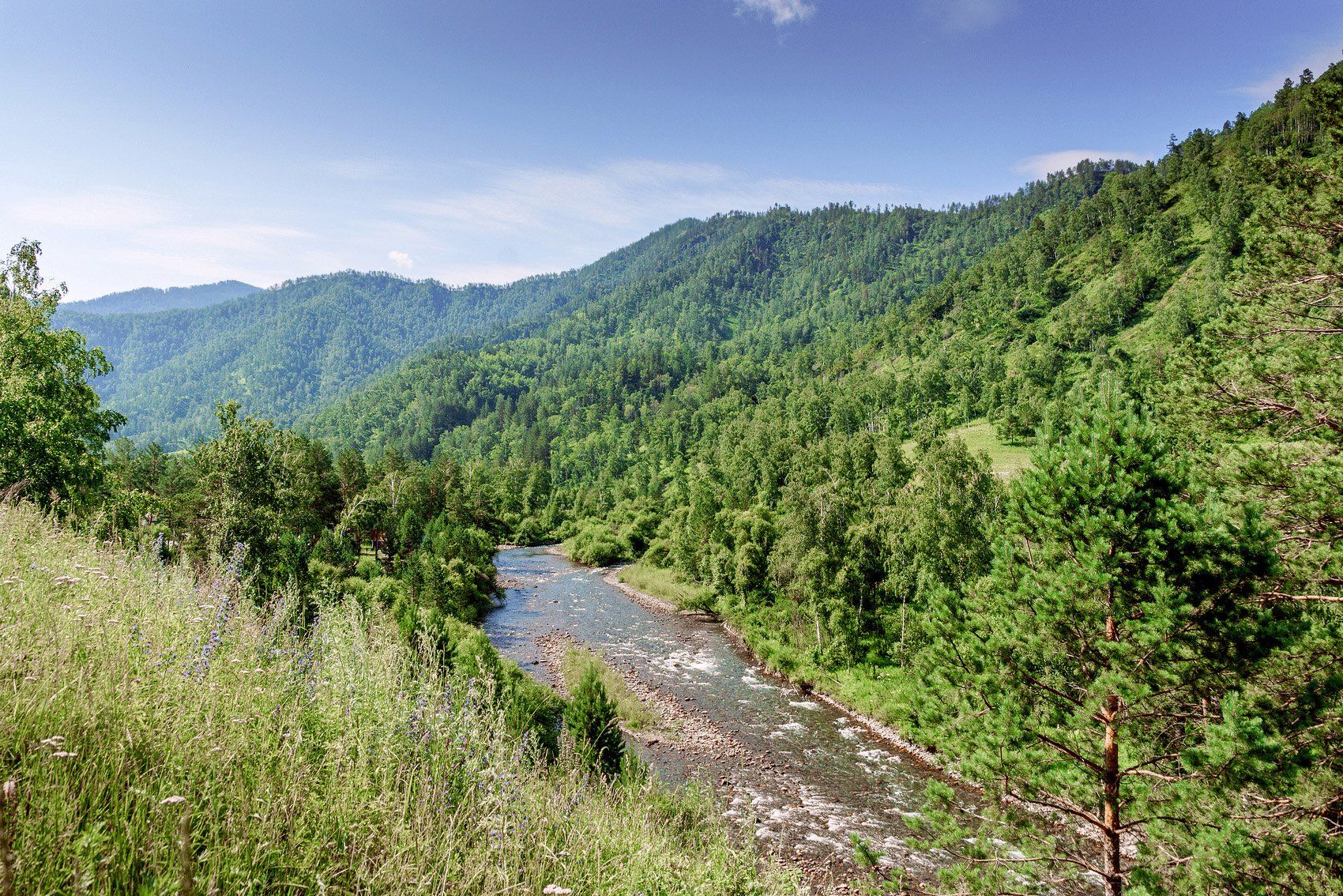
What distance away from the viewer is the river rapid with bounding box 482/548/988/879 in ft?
66.4

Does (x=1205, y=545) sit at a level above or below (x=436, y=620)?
above

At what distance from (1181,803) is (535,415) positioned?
187398mm

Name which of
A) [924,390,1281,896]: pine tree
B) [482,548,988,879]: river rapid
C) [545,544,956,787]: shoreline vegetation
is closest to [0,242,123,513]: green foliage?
[482,548,988,879]: river rapid

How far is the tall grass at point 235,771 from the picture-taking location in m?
3.39

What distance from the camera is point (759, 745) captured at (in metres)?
26.8

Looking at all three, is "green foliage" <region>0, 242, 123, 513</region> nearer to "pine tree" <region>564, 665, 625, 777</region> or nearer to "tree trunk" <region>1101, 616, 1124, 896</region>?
"pine tree" <region>564, 665, 625, 777</region>

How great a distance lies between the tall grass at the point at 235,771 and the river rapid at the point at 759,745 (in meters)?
3.59

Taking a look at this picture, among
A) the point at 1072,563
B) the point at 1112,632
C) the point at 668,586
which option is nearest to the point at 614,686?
the point at 1112,632

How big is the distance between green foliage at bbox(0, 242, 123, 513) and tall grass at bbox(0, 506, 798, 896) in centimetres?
1509

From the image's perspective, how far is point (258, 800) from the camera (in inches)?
154

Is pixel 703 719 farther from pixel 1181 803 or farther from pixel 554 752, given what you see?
pixel 1181 803

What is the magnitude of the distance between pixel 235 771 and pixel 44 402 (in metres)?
22.3

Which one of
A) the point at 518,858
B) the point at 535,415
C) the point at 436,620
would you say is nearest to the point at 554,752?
the point at 436,620

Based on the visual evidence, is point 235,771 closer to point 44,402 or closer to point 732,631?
point 44,402
